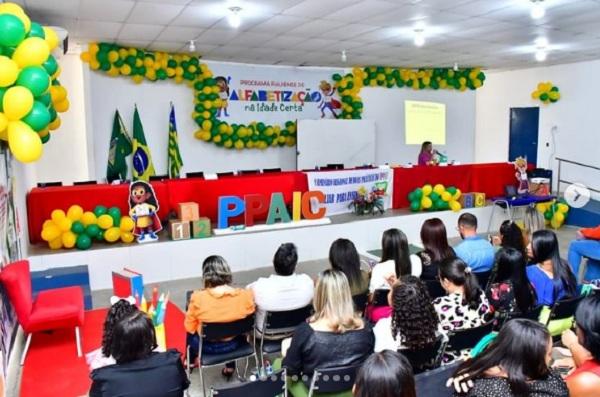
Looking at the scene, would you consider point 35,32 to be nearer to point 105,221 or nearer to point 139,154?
point 105,221

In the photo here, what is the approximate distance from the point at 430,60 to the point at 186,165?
5.16 metres

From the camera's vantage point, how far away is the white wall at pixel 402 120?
36.1 feet

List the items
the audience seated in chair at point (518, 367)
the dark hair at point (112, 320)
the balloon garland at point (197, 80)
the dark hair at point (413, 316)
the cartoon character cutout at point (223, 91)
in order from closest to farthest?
the audience seated in chair at point (518, 367) < the dark hair at point (112, 320) < the dark hair at point (413, 316) < the balloon garland at point (197, 80) < the cartoon character cutout at point (223, 91)

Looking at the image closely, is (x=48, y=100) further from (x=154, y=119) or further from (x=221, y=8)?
(x=154, y=119)

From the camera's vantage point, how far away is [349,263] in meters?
3.46

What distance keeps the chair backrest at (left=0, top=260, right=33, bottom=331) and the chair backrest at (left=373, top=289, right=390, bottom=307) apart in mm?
2437

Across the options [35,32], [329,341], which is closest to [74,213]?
[35,32]

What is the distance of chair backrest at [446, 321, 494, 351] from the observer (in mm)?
2592

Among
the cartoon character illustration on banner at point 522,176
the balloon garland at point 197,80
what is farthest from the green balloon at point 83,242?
the cartoon character illustration on banner at point 522,176

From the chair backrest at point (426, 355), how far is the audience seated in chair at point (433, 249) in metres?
1.34

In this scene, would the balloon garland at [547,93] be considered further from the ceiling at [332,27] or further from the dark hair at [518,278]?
the dark hair at [518,278]

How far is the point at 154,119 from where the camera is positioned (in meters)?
8.75

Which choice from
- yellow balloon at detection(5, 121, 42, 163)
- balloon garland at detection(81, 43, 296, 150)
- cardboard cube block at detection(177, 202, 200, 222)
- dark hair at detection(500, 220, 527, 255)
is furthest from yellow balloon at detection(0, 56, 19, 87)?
balloon garland at detection(81, 43, 296, 150)

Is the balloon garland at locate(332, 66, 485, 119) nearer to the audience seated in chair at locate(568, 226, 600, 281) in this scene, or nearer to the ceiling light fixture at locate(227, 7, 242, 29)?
the ceiling light fixture at locate(227, 7, 242, 29)
